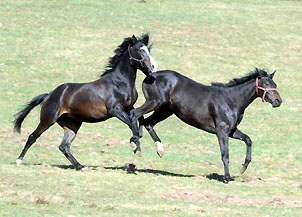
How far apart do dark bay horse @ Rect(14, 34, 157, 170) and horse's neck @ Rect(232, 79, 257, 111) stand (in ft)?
6.77

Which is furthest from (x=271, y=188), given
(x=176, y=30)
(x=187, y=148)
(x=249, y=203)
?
(x=176, y=30)

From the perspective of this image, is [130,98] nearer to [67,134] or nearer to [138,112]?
[138,112]

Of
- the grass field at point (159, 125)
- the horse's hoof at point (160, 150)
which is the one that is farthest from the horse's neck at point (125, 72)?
the grass field at point (159, 125)

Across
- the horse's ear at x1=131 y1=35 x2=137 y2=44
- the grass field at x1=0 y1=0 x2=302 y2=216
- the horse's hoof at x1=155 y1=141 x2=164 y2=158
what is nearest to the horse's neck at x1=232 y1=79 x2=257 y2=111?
the grass field at x1=0 y1=0 x2=302 y2=216

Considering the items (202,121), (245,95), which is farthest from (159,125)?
(245,95)

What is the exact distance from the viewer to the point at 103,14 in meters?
37.8

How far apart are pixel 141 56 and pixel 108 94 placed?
109cm

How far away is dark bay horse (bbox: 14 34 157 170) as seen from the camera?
628 inches

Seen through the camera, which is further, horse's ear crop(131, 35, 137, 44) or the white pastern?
horse's ear crop(131, 35, 137, 44)

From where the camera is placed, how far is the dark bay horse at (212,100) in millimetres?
16453

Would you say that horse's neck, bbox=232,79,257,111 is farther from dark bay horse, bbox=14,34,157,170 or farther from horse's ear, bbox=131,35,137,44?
horse's ear, bbox=131,35,137,44

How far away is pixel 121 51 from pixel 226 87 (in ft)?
8.35

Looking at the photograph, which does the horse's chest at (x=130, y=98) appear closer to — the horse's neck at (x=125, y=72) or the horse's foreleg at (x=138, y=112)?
the horse's neck at (x=125, y=72)

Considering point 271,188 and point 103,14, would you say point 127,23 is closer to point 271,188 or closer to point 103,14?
point 103,14
